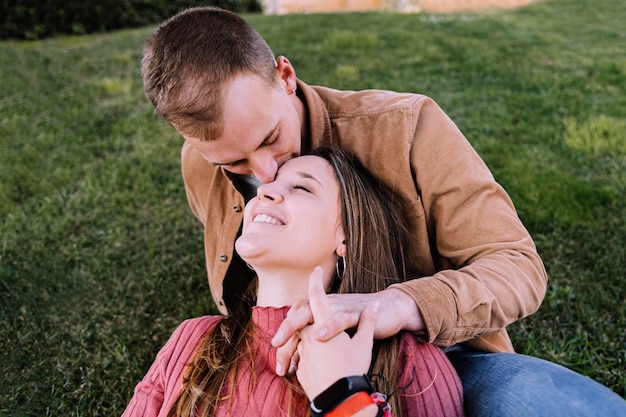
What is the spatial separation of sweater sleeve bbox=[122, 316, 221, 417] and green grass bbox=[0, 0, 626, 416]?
2.57 feet

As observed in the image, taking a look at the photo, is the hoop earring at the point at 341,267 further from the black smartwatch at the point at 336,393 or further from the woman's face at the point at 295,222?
the black smartwatch at the point at 336,393

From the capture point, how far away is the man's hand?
1.70 metres

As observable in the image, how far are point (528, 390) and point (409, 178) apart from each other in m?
1.05

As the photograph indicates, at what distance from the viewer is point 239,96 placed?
2.18 meters

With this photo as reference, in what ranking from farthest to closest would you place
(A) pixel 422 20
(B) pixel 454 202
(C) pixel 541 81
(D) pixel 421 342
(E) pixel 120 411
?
1. (A) pixel 422 20
2. (C) pixel 541 81
3. (E) pixel 120 411
4. (B) pixel 454 202
5. (D) pixel 421 342

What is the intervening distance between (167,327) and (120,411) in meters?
0.67

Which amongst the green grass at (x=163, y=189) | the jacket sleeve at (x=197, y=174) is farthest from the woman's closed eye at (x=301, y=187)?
the green grass at (x=163, y=189)

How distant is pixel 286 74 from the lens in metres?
2.57

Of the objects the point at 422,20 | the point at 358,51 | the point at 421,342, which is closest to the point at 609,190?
the point at 421,342

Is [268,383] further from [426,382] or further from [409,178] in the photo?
[409,178]

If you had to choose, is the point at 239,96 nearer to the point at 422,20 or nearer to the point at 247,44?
the point at 247,44

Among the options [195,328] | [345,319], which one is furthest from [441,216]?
[195,328]

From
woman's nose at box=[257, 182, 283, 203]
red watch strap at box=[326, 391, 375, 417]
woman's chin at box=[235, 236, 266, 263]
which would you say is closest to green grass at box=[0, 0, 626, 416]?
woman's chin at box=[235, 236, 266, 263]

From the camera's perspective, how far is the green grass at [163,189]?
312cm
